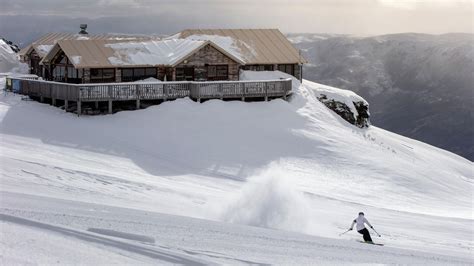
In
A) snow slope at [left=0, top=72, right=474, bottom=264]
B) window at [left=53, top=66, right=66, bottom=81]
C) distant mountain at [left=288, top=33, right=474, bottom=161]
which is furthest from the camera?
distant mountain at [left=288, top=33, right=474, bottom=161]

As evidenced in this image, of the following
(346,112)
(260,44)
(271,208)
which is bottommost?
(271,208)

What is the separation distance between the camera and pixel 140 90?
120 ft

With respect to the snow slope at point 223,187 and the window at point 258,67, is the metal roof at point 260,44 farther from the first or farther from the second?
the snow slope at point 223,187

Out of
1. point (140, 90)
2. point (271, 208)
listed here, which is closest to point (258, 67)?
point (140, 90)

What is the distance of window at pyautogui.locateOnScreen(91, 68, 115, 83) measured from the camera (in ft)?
132

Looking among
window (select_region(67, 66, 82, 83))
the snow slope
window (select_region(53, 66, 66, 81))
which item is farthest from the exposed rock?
window (select_region(53, 66, 66, 81))

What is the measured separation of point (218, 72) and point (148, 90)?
26.4 feet

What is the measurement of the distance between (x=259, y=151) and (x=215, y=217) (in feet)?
45.4

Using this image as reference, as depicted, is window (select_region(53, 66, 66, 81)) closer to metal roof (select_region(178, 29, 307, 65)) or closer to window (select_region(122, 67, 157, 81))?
window (select_region(122, 67, 157, 81))

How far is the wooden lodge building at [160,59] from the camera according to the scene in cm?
4016

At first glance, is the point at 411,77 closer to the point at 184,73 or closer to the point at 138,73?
the point at 184,73

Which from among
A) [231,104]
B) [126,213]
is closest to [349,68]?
[231,104]

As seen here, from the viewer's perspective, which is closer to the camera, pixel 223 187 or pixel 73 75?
pixel 223 187

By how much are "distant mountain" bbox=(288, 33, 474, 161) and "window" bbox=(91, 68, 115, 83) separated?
81.0 metres
